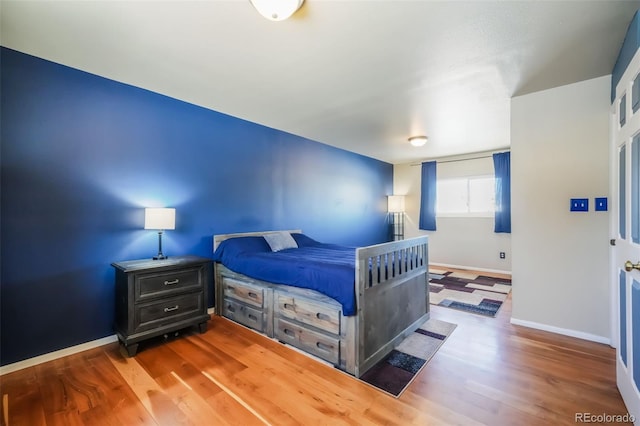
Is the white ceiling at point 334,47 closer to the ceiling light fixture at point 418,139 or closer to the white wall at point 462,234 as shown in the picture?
the ceiling light fixture at point 418,139

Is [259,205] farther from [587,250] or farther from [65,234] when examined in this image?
[587,250]

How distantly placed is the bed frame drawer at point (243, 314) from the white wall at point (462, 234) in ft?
14.7

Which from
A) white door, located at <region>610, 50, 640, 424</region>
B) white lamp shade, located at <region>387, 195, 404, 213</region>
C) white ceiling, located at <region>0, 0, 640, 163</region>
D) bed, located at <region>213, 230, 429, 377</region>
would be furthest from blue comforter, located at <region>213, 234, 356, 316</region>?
white lamp shade, located at <region>387, 195, 404, 213</region>

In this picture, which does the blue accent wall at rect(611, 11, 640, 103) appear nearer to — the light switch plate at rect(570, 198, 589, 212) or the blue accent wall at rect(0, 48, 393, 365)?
the light switch plate at rect(570, 198, 589, 212)

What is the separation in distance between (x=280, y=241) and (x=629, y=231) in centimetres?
290

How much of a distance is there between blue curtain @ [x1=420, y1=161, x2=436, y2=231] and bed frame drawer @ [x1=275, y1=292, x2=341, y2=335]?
4412mm

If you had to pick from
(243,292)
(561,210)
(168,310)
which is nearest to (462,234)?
(561,210)

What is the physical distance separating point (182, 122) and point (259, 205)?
1312 millimetres

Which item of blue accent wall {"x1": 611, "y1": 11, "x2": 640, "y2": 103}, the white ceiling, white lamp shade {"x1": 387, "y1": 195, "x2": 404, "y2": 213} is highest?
the white ceiling

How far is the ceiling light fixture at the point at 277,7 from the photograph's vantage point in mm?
1496

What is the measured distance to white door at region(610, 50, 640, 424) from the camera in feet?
4.66

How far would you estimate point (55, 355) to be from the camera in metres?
2.16

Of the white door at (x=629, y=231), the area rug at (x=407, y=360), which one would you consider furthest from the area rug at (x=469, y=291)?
the white door at (x=629, y=231)

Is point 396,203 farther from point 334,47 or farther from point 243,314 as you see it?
point 334,47
